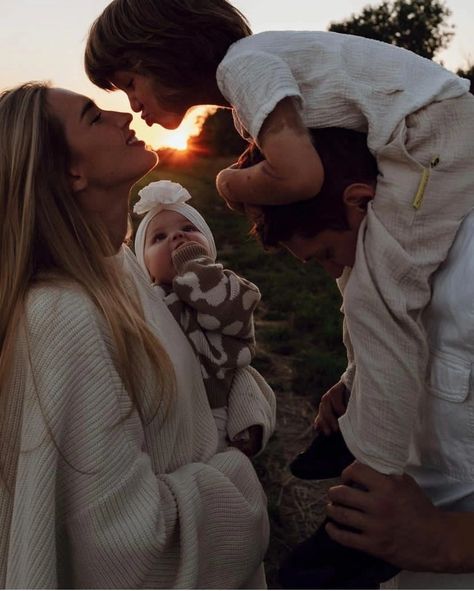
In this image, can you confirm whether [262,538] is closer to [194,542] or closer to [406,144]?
[194,542]

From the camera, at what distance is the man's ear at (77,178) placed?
2.33m

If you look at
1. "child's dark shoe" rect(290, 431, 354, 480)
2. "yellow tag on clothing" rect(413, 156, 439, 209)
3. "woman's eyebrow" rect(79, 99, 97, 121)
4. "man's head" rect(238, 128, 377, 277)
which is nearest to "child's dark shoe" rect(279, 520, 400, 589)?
"child's dark shoe" rect(290, 431, 354, 480)

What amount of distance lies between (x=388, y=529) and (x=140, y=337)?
2.66ft

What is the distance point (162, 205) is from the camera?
2830 mm

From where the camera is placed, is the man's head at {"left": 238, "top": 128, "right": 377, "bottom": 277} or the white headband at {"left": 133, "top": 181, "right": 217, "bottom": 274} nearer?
the man's head at {"left": 238, "top": 128, "right": 377, "bottom": 277}

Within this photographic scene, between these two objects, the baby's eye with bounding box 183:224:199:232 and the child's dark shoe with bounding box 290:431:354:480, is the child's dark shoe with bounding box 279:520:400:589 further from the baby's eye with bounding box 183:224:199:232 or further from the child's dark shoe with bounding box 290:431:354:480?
the baby's eye with bounding box 183:224:199:232

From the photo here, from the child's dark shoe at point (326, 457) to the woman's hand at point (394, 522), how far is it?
59cm

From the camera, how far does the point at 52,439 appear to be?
197 cm

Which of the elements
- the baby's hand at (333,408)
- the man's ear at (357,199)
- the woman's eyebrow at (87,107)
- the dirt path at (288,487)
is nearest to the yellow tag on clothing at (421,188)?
the man's ear at (357,199)

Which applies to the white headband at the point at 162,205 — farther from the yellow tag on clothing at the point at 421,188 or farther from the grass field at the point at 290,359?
the yellow tag on clothing at the point at 421,188

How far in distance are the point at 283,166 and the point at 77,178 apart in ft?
2.20

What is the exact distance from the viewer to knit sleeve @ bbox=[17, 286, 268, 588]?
198 centimetres

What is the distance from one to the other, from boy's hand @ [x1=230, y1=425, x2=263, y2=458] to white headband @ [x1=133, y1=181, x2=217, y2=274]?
640 millimetres

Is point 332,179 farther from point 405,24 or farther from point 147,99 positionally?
point 405,24
